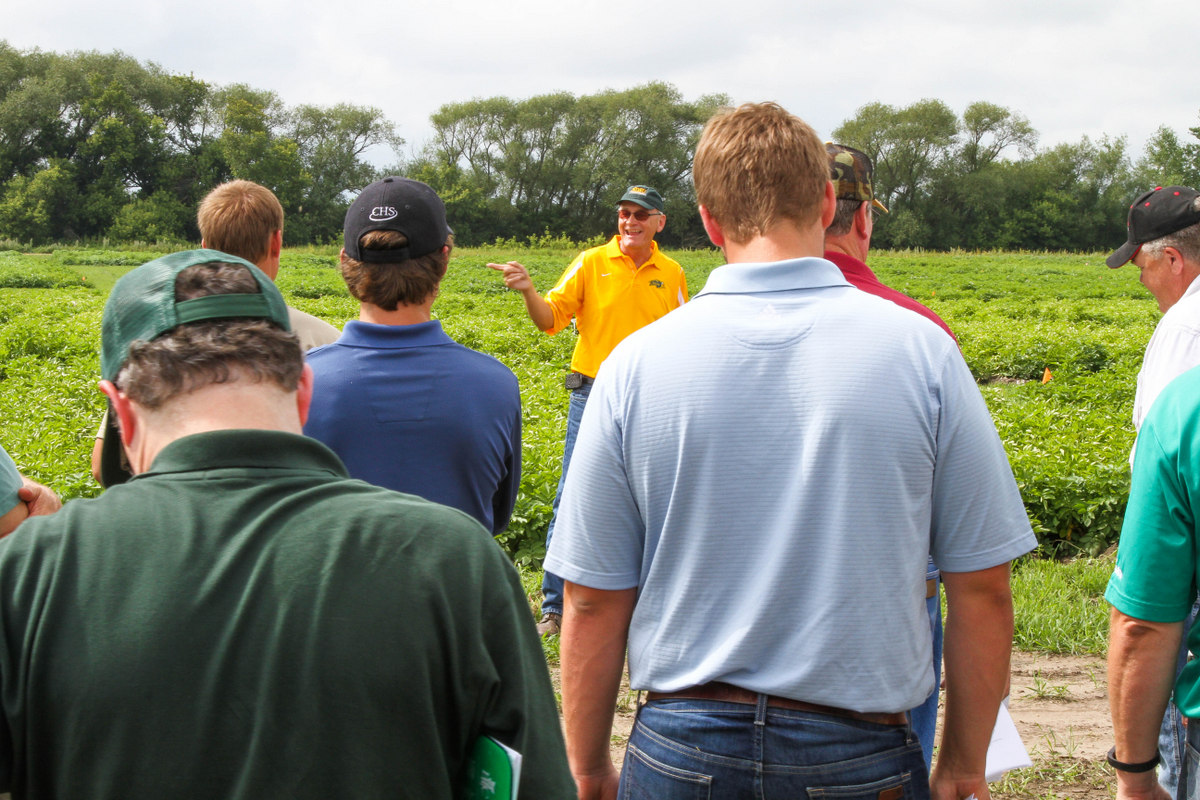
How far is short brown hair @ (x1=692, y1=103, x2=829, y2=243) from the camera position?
1.86 m

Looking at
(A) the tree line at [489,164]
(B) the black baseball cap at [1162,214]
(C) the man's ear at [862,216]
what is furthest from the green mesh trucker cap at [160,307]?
(A) the tree line at [489,164]

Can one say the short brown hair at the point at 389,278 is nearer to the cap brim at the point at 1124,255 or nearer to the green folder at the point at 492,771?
the green folder at the point at 492,771

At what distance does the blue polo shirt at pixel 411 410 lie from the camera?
2.45 metres

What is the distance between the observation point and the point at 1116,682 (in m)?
2.07

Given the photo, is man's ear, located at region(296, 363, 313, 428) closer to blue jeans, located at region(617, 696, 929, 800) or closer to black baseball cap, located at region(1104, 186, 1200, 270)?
A: blue jeans, located at region(617, 696, 929, 800)

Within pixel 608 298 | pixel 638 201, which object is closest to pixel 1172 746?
pixel 608 298

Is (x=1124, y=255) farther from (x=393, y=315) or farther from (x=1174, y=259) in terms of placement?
(x=393, y=315)

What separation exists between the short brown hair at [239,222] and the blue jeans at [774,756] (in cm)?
227

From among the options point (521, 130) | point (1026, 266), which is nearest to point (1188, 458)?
point (1026, 266)

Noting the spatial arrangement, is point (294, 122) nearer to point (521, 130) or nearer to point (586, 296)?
point (521, 130)

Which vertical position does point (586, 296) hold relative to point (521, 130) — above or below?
below

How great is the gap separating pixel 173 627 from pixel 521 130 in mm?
80507

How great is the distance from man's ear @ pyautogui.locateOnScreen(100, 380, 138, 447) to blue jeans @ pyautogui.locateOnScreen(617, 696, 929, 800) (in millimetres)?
1099

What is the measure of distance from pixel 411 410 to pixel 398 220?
53 centimetres
